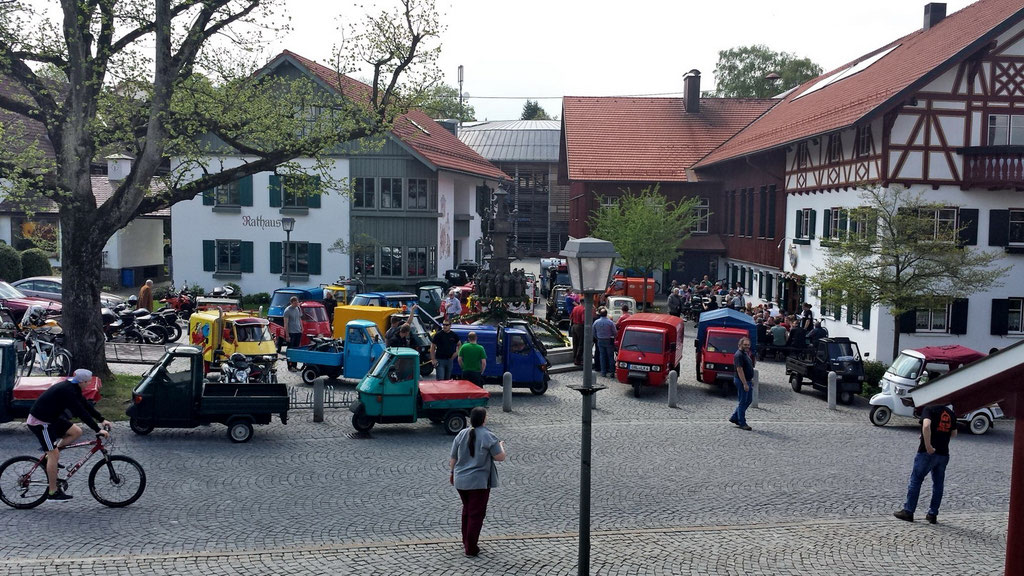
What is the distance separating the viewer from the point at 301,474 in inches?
498

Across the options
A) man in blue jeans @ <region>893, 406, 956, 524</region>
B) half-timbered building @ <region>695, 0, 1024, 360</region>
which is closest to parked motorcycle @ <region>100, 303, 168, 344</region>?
half-timbered building @ <region>695, 0, 1024, 360</region>

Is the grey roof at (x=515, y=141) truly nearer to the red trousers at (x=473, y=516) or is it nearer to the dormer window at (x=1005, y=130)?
the dormer window at (x=1005, y=130)

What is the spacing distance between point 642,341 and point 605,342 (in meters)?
1.46

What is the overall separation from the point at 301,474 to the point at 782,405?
459 inches

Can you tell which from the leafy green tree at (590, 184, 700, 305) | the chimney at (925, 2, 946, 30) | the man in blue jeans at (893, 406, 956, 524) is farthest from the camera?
the leafy green tree at (590, 184, 700, 305)

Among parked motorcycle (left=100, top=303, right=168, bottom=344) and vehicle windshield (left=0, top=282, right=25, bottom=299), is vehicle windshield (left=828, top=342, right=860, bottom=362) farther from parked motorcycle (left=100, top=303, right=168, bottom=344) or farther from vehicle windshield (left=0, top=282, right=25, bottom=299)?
vehicle windshield (left=0, top=282, right=25, bottom=299)

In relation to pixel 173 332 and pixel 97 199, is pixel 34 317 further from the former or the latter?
pixel 97 199

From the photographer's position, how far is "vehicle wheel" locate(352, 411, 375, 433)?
15117 millimetres

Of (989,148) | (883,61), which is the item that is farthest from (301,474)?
(883,61)

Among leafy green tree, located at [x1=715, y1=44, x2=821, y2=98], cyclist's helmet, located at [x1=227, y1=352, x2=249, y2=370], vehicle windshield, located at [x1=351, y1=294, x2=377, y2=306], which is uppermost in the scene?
leafy green tree, located at [x1=715, y1=44, x2=821, y2=98]

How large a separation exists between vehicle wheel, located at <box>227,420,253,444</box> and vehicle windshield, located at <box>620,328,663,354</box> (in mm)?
9526

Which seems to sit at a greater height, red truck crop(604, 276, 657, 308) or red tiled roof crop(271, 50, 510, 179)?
red tiled roof crop(271, 50, 510, 179)

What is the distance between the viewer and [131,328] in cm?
2569

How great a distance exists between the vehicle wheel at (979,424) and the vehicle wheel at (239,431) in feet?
43.9
